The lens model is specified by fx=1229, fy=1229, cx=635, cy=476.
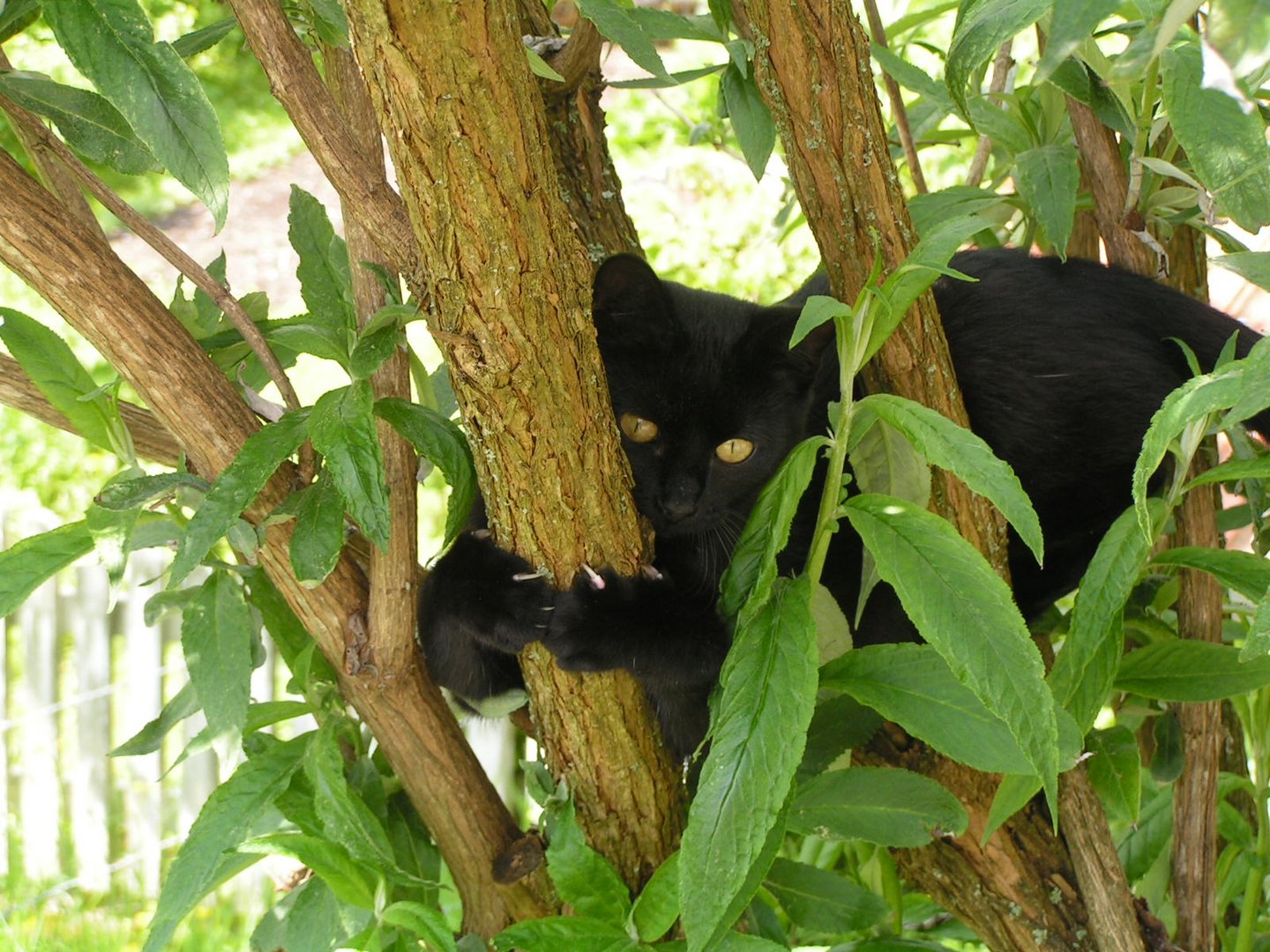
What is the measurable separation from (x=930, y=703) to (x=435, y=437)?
1.33 feet

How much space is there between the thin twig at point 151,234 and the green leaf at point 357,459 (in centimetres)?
13

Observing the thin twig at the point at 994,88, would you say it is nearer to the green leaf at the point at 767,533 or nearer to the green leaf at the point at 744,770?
the green leaf at the point at 767,533

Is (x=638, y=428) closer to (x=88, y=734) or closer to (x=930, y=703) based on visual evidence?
(x=930, y=703)

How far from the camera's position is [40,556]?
92cm

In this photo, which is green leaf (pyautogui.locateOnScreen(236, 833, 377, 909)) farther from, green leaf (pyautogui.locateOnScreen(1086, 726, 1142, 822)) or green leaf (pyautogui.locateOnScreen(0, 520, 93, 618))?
green leaf (pyautogui.locateOnScreen(1086, 726, 1142, 822))

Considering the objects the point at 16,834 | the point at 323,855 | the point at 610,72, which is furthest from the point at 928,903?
the point at 610,72

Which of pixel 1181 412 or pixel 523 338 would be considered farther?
pixel 523 338

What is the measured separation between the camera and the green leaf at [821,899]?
1.05 m

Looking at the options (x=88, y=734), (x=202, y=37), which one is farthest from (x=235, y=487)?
(x=88, y=734)

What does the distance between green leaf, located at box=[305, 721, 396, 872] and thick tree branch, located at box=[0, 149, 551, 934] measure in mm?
79

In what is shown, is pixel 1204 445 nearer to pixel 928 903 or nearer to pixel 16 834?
pixel 928 903

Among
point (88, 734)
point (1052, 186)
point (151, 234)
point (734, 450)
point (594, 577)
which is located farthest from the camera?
point (88, 734)

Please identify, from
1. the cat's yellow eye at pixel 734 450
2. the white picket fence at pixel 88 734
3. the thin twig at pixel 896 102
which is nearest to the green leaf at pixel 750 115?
the thin twig at pixel 896 102

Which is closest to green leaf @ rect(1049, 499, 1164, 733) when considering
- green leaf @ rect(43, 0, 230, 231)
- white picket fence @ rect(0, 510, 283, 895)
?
green leaf @ rect(43, 0, 230, 231)
